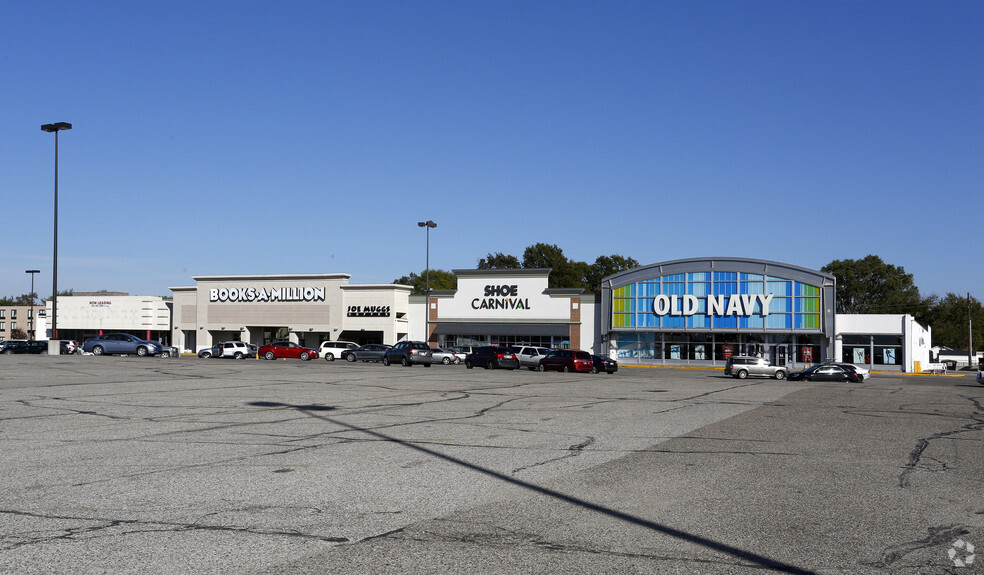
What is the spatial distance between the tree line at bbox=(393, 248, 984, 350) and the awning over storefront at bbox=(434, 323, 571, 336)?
40.6m

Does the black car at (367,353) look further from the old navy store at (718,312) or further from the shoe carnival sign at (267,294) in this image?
the old navy store at (718,312)

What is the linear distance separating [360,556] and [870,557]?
4.37m

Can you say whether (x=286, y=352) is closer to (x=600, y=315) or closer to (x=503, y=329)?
(x=503, y=329)

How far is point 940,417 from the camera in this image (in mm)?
19672

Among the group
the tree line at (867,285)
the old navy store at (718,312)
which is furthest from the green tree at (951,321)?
the old navy store at (718,312)

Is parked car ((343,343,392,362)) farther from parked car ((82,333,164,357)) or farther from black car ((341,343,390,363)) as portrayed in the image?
parked car ((82,333,164,357))

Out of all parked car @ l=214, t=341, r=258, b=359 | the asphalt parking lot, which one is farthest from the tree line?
the asphalt parking lot

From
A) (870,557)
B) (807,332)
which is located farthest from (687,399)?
(807,332)

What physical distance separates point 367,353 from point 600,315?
1973 cm

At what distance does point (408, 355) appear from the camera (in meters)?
51.7

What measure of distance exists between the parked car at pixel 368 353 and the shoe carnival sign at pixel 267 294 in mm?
16865

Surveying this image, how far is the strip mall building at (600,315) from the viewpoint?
59.2 metres

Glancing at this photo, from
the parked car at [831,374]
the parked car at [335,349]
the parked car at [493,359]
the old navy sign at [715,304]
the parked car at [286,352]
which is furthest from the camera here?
the old navy sign at [715,304]

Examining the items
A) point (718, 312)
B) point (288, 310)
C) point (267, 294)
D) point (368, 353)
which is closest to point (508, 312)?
point (368, 353)
